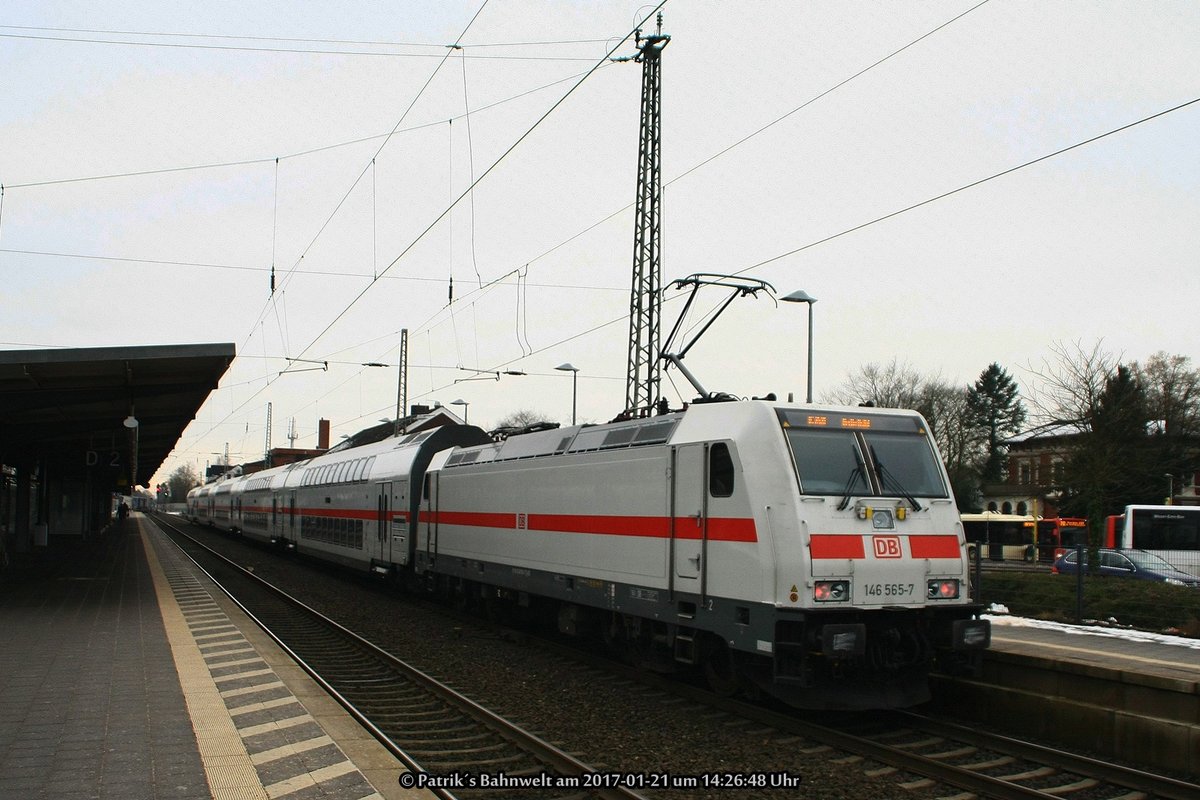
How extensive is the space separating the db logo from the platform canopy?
12218 millimetres

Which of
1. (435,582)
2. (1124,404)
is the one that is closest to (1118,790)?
(435,582)

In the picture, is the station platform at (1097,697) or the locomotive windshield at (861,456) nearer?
the station platform at (1097,697)

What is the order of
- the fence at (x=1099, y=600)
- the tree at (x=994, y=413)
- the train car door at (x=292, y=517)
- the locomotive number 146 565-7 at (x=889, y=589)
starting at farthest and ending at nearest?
the tree at (x=994, y=413), the train car door at (x=292, y=517), the fence at (x=1099, y=600), the locomotive number 146 565-7 at (x=889, y=589)

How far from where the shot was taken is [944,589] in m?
10.0

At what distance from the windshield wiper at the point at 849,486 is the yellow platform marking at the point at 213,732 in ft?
18.5

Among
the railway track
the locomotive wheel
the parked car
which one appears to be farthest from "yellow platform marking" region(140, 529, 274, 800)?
the parked car

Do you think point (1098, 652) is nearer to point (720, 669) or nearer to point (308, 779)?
point (720, 669)

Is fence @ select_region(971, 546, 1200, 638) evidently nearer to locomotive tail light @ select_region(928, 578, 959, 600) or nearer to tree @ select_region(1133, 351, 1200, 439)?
locomotive tail light @ select_region(928, 578, 959, 600)

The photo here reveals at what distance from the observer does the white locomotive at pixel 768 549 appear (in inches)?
370

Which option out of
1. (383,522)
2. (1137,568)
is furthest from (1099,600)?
(383,522)

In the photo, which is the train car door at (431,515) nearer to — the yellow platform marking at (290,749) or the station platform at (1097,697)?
the station platform at (1097,697)


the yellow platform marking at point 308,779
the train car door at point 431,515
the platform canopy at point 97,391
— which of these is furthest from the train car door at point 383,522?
the yellow platform marking at point 308,779

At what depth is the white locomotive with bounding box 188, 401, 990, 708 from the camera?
370 inches

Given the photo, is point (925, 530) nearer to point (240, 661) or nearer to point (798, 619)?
point (798, 619)
